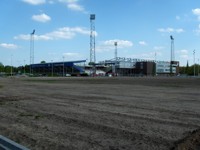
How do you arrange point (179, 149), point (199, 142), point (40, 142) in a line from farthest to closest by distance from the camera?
1. point (40, 142)
2. point (199, 142)
3. point (179, 149)

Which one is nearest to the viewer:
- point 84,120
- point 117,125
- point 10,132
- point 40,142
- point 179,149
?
point 179,149

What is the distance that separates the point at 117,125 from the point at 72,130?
1609mm

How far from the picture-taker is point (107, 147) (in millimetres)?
8461

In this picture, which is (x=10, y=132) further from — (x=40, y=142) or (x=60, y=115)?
(x=60, y=115)

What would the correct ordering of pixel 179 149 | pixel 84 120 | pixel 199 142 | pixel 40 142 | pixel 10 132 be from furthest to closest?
1. pixel 84 120
2. pixel 10 132
3. pixel 40 142
4. pixel 199 142
5. pixel 179 149

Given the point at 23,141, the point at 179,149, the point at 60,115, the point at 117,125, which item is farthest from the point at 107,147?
the point at 60,115

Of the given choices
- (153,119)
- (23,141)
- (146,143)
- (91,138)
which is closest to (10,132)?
(23,141)

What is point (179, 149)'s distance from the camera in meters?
7.78

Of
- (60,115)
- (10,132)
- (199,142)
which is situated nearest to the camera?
(199,142)

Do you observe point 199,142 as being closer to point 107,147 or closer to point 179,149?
point 179,149

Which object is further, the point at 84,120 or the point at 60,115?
the point at 60,115

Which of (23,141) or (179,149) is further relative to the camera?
(23,141)

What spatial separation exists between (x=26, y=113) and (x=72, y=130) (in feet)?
16.4

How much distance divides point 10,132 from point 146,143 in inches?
165
